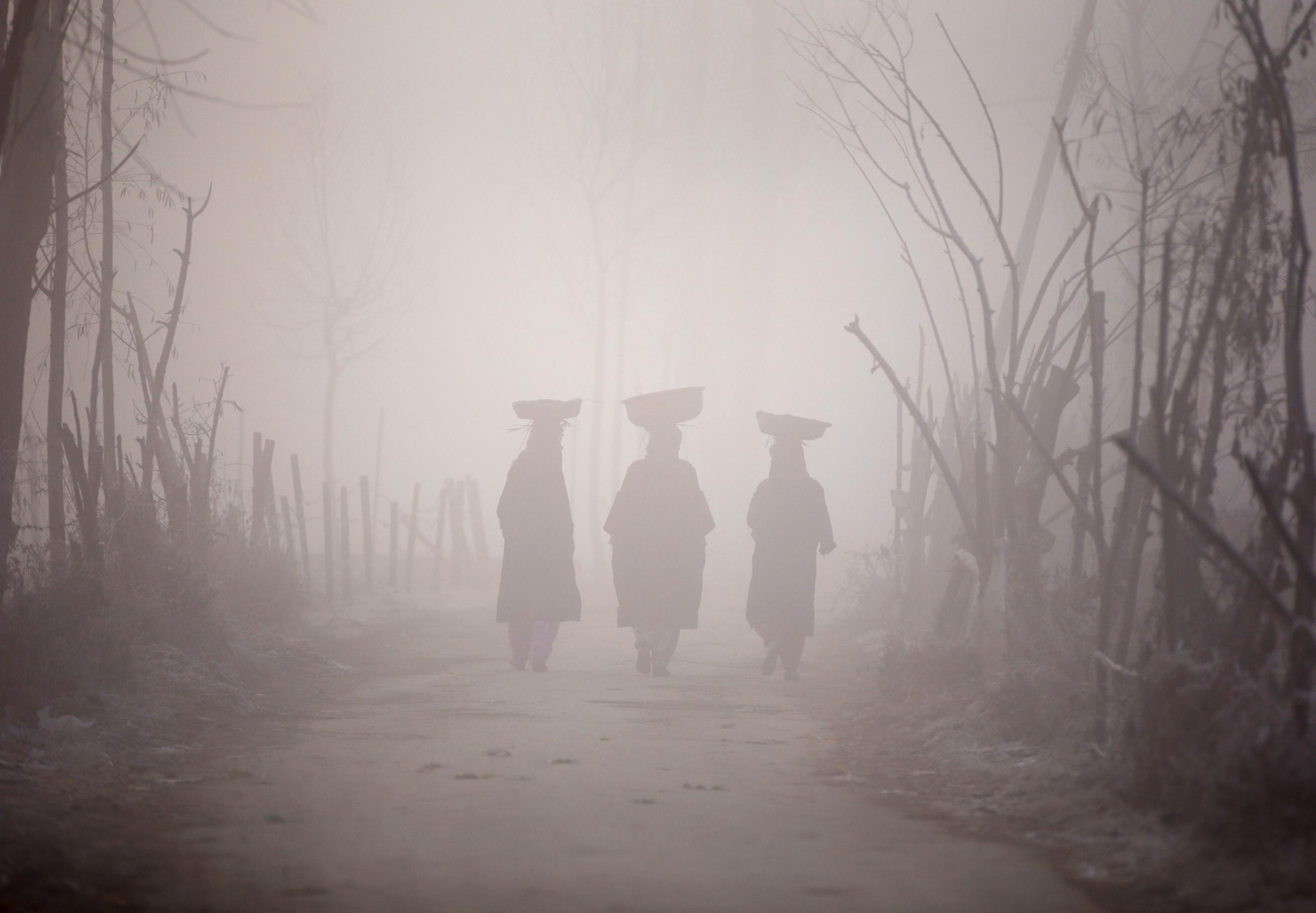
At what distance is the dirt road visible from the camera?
3.32 meters

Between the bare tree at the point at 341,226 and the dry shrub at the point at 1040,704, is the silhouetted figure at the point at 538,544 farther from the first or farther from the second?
the bare tree at the point at 341,226

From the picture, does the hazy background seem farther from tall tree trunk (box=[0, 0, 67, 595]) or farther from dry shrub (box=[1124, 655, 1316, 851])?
dry shrub (box=[1124, 655, 1316, 851])

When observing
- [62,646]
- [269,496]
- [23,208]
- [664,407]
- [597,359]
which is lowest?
[62,646]

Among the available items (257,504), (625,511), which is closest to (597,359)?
(257,504)

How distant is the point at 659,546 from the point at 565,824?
6883 millimetres

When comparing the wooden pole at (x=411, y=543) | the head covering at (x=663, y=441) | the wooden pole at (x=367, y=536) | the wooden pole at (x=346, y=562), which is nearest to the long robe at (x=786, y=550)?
the head covering at (x=663, y=441)

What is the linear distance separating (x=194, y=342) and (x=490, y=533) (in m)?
26.2

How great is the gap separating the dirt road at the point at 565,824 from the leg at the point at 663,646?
2.76 meters

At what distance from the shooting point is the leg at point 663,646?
34.0 feet

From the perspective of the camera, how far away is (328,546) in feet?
47.8

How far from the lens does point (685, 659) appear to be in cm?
1183

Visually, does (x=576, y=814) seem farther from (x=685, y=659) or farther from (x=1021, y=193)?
(x=1021, y=193)

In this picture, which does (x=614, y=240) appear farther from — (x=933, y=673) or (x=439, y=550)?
(x=933, y=673)

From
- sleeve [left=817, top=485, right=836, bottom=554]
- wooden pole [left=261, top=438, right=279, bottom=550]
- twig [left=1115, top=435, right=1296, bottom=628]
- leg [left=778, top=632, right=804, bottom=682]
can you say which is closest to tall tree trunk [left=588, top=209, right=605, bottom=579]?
wooden pole [left=261, top=438, right=279, bottom=550]
